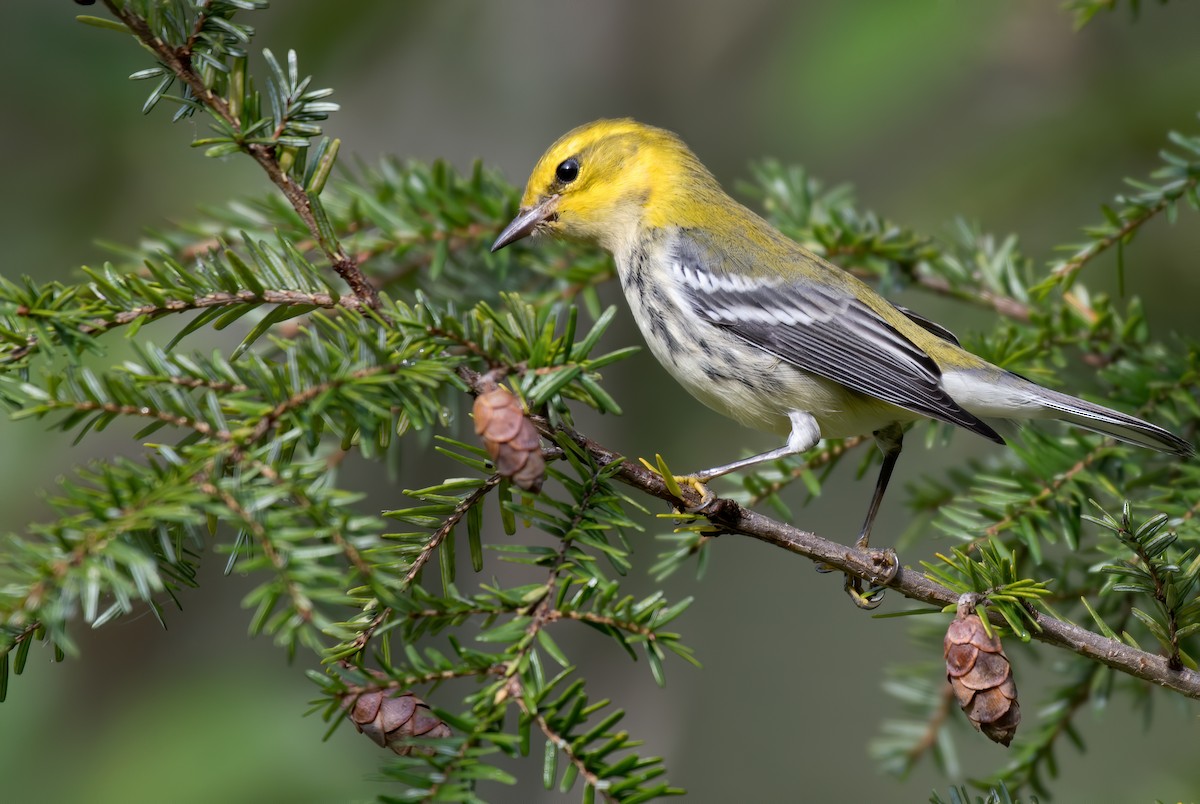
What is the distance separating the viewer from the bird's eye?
2804mm

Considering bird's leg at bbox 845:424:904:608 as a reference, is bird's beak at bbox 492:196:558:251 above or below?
above

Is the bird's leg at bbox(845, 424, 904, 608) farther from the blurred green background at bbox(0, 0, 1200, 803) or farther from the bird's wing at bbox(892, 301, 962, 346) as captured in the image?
the blurred green background at bbox(0, 0, 1200, 803)

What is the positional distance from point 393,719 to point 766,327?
5.36 feet

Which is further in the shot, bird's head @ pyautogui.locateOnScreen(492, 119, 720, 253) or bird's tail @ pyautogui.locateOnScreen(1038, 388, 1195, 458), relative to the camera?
bird's head @ pyautogui.locateOnScreen(492, 119, 720, 253)

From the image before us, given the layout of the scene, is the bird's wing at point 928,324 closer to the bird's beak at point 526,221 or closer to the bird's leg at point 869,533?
the bird's leg at point 869,533

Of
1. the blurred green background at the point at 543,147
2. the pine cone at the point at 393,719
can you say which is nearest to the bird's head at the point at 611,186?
the blurred green background at the point at 543,147

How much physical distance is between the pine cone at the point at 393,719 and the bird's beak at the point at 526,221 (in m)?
1.42

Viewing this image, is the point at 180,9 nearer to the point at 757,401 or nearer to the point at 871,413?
the point at 757,401

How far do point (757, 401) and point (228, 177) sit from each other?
217cm

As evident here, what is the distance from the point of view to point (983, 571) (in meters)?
1.43

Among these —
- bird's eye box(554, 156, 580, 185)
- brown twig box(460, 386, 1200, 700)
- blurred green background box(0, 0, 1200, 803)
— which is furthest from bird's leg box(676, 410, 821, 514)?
bird's eye box(554, 156, 580, 185)

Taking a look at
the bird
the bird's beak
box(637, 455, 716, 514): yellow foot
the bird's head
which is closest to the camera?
box(637, 455, 716, 514): yellow foot

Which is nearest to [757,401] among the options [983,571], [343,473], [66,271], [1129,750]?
[983,571]

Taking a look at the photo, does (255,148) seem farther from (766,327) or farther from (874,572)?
(766,327)
